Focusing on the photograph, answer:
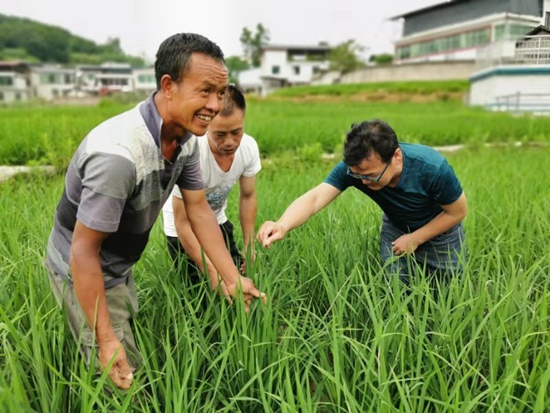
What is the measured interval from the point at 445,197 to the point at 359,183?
13.0 inches

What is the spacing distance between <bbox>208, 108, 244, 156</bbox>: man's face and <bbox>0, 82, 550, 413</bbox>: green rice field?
459mm

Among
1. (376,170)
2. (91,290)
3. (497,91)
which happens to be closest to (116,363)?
(91,290)

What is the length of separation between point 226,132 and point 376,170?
0.58 m

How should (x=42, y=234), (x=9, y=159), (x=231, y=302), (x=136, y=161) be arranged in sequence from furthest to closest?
1. (x=9, y=159)
2. (x=42, y=234)
3. (x=231, y=302)
4. (x=136, y=161)

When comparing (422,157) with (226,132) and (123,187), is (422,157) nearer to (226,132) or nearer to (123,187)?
(226,132)

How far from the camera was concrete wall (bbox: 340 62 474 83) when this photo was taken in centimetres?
2455

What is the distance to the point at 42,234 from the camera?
228 cm

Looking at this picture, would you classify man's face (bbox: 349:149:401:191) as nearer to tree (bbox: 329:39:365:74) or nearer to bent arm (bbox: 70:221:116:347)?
bent arm (bbox: 70:221:116:347)

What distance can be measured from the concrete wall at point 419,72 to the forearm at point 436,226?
2379cm

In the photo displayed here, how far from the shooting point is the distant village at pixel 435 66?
1656 millimetres

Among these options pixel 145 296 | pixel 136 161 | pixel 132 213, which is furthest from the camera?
pixel 145 296

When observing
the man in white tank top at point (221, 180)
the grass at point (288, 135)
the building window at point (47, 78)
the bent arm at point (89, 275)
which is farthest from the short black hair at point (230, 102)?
the building window at point (47, 78)

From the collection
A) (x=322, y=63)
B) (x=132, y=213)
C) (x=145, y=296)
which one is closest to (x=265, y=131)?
(x=145, y=296)

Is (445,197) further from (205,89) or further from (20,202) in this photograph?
(20,202)
